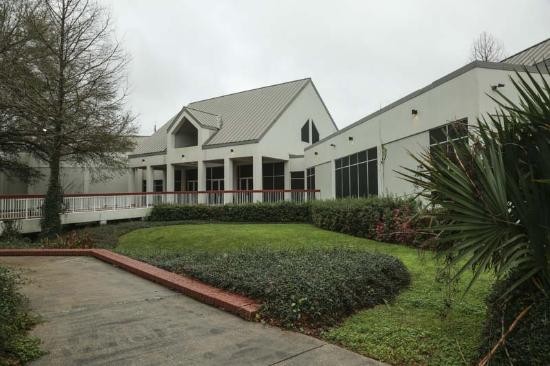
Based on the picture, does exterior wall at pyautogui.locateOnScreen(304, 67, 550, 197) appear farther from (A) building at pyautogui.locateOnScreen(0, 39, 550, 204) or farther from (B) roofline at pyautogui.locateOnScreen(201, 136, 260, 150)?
(B) roofline at pyautogui.locateOnScreen(201, 136, 260, 150)

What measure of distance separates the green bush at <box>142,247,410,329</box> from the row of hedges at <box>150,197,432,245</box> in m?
0.82

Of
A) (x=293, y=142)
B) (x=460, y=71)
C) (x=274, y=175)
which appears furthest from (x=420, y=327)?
(x=274, y=175)

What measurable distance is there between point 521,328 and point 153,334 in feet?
12.5

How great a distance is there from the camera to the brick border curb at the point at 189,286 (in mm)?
5645

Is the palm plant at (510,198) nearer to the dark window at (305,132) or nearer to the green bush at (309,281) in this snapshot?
the green bush at (309,281)

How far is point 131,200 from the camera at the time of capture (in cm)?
2388

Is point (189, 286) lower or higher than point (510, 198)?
lower

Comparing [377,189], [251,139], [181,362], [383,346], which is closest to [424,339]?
[383,346]

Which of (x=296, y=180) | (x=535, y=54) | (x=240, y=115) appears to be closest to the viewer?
(x=535, y=54)

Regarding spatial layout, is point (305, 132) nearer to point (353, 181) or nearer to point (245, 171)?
point (245, 171)

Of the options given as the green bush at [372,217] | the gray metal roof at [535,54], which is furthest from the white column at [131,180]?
the gray metal roof at [535,54]

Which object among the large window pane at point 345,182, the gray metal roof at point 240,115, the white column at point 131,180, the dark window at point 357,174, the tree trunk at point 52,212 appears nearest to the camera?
the dark window at point 357,174

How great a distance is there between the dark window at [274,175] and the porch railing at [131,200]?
4.60 m

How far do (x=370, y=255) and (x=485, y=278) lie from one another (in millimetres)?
2007
